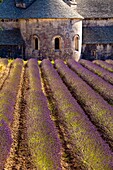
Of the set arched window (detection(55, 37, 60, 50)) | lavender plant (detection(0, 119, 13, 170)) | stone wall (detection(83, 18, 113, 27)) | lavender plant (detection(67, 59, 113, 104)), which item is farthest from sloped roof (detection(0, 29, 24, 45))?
lavender plant (detection(0, 119, 13, 170))

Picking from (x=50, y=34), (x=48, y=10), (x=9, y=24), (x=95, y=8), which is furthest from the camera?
(x=95, y=8)

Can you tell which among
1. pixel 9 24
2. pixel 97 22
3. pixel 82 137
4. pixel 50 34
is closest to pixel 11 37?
pixel 9 24

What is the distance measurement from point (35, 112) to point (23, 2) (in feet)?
77.9

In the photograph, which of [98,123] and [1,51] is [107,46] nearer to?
[1,51]

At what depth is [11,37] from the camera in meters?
31.5

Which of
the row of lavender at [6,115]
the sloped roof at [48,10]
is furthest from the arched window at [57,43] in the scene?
the row of lavender at [6,115]

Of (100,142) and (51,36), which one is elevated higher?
(51,36)

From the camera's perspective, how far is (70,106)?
37.5 ft

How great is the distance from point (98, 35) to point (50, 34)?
6531mm

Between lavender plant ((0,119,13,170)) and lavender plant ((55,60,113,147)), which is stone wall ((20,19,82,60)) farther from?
lavender plant ((0,119,13,170))

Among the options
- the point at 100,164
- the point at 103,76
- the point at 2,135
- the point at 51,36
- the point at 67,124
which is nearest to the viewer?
the point at 100,164

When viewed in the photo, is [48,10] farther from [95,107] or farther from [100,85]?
[95,107]

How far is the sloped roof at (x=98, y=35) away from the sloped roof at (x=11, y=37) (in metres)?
7.44

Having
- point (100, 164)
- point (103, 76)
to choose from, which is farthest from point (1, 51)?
point (100, 164)
